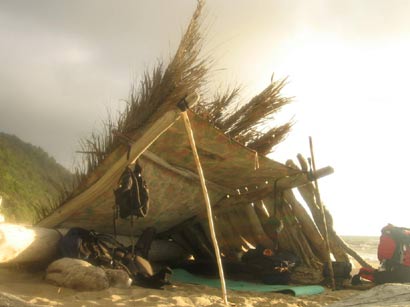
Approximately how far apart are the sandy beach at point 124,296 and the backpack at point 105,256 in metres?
0.22

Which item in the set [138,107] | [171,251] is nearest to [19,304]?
[138,107]

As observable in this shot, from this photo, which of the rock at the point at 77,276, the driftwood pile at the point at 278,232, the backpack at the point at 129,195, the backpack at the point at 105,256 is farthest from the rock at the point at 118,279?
the driftwood pile at the point at 278,232

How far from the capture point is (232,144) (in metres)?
4.26

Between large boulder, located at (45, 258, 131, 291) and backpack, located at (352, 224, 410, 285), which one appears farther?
backpack, located at (352, 224, 410, 285)

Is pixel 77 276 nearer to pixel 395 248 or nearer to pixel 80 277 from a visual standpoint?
pixel 80 277

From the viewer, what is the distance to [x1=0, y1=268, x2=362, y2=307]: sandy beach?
3.19 m

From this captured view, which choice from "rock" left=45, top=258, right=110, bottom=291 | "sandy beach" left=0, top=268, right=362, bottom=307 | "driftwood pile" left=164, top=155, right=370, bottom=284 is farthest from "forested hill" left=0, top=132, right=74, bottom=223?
"rock" left=45, top=258, right=110, bottom=291

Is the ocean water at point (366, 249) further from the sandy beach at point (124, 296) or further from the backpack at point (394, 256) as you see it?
the sandy beach at point (124, 296)

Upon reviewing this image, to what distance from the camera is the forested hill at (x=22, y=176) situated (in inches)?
436

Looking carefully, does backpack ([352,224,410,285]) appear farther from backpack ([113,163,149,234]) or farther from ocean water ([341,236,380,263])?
ocean water ([341,236,380,263])

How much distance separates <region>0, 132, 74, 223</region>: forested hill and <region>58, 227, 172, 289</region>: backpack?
4.58m

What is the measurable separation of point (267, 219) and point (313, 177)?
3.93ft

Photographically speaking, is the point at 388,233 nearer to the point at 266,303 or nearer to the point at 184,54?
the point at 266,303

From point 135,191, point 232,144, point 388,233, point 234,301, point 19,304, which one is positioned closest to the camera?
point 19,304
